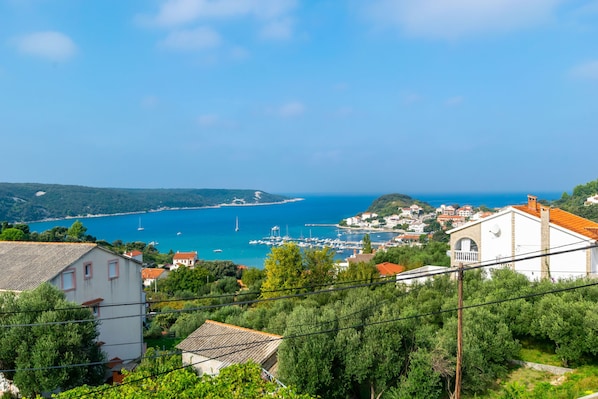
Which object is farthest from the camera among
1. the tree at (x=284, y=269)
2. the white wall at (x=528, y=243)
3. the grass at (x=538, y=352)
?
the tree at (x=284, y=269)

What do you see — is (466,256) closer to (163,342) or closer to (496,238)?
(496,238)

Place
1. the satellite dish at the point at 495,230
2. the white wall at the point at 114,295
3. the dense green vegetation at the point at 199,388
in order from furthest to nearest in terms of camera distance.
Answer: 1. the satellite dish at the point at 495,230
2. the white wall at the point at 114,295
3. the dense green vegetation at the point at 199,388

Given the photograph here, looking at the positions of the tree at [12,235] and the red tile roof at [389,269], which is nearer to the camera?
the red tile roof at [389,269]

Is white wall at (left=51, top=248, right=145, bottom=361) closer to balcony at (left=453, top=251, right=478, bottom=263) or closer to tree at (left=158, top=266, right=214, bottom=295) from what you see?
balcony at (left=453, top=251, right=478, bottom=263)

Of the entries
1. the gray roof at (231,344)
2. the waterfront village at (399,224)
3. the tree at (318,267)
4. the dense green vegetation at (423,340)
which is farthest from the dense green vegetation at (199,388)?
the waterfront village at (399,224)

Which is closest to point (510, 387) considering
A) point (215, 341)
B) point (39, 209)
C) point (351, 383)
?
point (351, 383)

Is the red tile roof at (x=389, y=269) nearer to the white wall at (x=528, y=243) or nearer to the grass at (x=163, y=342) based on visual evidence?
the white wall at (x=528, y=243)

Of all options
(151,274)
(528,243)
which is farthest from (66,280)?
(151,274)
